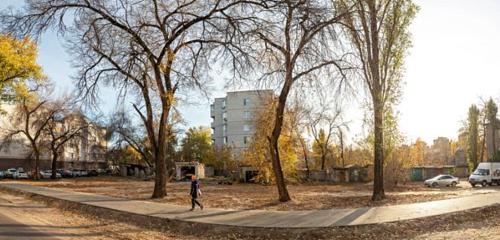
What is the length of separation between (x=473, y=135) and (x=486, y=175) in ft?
103

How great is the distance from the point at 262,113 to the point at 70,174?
55.3 metres

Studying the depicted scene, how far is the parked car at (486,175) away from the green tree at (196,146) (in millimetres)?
58848

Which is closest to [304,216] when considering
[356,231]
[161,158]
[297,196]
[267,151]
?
[356,231]

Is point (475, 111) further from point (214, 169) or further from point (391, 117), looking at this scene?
point (391, 117)

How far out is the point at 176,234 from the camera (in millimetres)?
16453

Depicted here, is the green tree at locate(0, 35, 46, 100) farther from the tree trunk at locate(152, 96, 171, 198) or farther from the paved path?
the paved path

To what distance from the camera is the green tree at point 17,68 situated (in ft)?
135

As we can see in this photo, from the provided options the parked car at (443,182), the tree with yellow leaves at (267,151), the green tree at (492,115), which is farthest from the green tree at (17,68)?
the green tree at (492,115)

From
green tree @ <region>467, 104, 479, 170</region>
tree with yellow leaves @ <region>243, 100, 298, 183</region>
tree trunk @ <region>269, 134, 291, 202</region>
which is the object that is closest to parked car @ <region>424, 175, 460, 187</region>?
tree with yellow leaves @ <region>243, 100, 298, 183</region>

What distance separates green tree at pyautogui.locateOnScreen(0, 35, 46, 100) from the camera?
135 ft

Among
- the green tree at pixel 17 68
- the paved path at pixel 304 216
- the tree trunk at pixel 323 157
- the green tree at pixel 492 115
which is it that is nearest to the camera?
the paved path at pixel 304 216

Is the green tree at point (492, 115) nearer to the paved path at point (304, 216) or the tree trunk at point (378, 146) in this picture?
the tree trunk at point (378, 146)

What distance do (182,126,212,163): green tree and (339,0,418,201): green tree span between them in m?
76.7

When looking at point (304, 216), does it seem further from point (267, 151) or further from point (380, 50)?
point (267, 151)
